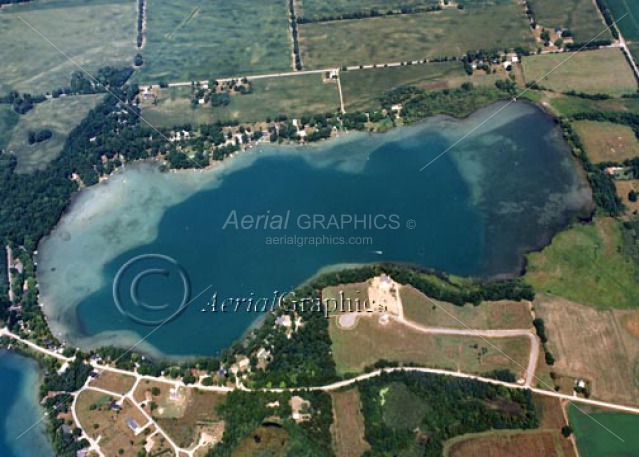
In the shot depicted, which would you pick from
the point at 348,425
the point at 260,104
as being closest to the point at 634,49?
the point at 260,104

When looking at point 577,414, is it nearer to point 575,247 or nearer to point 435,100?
point 575,247

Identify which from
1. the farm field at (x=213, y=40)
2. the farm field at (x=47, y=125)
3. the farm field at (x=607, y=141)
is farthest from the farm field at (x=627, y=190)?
the farm field at (x=47, y=125)

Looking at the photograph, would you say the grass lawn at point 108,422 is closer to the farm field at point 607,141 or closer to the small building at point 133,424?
the small building at point 133,424

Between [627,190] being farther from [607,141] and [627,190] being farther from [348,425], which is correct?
[348,425]

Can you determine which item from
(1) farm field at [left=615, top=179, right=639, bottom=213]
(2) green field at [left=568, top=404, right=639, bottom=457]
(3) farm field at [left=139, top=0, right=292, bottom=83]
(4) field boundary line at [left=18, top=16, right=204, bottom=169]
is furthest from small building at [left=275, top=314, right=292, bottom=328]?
(3) farm field at [left=139, top=0, right=292, bottom=83]

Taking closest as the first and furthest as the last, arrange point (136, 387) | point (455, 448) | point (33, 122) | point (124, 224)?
point (455, 448) → point (136, 387) → point (124, 224) → point (33, 122)

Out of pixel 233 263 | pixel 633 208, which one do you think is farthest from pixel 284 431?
pixel 633 208
